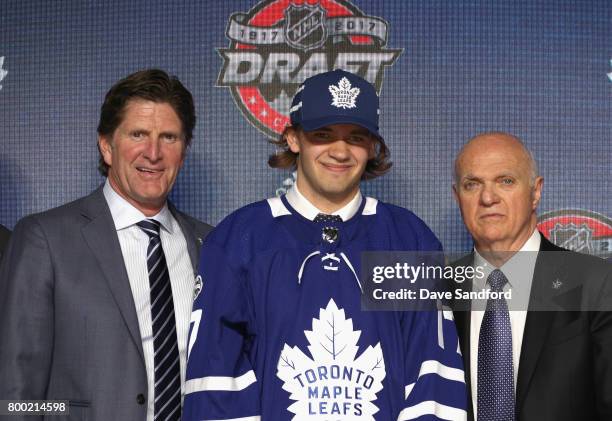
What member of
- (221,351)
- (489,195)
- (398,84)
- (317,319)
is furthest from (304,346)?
(398,84)

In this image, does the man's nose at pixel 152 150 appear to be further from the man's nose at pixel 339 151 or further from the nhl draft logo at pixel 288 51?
the nhl draft logo at pixel 288 51

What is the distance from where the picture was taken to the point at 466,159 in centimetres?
222

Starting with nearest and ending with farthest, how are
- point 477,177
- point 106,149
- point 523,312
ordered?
point 523,312
point 477,177
point 106,149

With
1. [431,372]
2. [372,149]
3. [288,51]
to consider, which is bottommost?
[431,372]

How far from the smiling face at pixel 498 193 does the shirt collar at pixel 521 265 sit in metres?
0.02

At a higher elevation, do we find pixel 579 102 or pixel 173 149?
pixel 579 102

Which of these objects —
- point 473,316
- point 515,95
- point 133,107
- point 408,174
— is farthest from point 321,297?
point 515,95

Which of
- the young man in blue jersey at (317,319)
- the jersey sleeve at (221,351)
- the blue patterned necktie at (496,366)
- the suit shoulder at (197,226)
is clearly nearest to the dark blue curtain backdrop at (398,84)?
the suit shoulder at (197,226)

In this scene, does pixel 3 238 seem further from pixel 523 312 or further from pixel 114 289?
pixel 523 312

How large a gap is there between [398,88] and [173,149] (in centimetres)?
108

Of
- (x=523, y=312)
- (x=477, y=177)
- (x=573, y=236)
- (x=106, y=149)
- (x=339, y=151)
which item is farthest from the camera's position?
(x=573, y=236)

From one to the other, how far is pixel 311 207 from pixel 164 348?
548 millimetres

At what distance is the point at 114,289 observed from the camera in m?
2.08

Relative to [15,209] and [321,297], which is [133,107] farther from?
[15,209]
